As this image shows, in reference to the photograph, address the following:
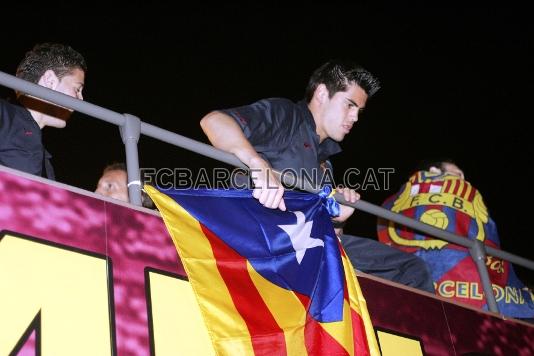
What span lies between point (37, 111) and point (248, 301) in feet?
3.57

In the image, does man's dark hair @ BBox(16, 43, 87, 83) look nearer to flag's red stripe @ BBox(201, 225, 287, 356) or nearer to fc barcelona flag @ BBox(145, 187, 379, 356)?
fc barcelona flag @ BBox(145, 187, 379, 356)

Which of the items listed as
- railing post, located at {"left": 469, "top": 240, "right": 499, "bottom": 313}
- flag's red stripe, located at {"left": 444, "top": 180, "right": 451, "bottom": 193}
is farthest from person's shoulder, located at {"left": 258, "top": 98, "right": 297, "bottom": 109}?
flag's red stripe, located at {"left": 444, "top": 180, "right": 451, "bottom": 193}

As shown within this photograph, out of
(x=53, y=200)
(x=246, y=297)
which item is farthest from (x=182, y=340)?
(x=53, y=200)

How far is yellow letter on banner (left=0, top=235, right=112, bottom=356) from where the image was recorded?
167 cm

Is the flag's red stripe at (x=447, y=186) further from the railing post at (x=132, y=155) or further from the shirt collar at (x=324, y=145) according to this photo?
the railing post at (x=132, y=155)

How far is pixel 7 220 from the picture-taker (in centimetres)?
178

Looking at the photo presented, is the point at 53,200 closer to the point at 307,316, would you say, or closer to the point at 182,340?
the point at 182,340

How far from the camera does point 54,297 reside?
176 cm

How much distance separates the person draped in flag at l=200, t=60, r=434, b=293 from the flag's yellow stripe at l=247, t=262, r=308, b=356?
0.29m

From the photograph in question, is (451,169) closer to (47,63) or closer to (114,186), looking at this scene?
(114,186)

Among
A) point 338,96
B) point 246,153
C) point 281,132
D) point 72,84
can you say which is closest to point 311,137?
point 281,132

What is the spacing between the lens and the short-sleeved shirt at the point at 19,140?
6.93ft

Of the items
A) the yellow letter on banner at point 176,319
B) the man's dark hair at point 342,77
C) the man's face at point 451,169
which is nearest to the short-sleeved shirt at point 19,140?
the yellow letter on banner at point 176,319

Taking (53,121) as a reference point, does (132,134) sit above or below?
below
